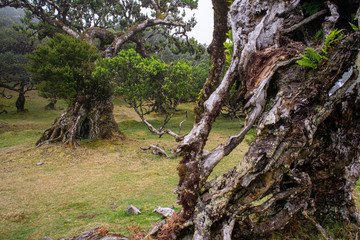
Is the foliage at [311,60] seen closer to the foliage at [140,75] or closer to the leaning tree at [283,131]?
the leaning tree at [283,131]

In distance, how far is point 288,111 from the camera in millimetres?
3182

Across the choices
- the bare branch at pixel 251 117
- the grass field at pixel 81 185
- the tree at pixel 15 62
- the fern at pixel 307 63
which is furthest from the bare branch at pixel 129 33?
the fern at pixel 307 63

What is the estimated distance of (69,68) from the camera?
1495 cm

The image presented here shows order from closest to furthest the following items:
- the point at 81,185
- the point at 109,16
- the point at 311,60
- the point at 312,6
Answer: the point at 311,60, the point at 312,6, the point at 81,185, the point at 109,16

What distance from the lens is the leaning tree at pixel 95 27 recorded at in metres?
16.1

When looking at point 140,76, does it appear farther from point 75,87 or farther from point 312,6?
point 312,6

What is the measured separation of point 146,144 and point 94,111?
459 cm

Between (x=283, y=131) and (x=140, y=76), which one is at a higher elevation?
(x=140, y=76)

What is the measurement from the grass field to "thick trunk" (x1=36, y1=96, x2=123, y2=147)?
93cm

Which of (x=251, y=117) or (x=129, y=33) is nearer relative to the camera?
(x=251, y=117)

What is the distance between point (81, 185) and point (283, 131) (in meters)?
8.54

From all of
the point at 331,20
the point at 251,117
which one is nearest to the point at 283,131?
the point at 251,117

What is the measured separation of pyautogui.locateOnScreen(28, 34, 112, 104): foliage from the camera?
15.1m

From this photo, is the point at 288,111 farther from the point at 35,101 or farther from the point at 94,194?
the point at 35,101
